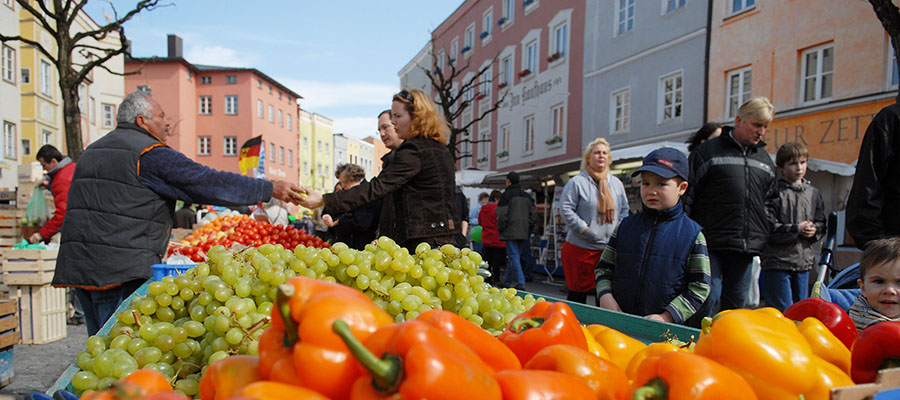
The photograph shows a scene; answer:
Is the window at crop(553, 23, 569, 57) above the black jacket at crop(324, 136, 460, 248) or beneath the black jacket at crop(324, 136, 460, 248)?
above

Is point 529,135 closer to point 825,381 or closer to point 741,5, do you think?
point 741,5

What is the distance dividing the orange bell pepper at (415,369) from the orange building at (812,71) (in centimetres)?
874

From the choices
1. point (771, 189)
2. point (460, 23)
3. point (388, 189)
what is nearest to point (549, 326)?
point (388, 189)

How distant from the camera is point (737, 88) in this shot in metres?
11.7

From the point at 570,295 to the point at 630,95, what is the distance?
11.7 m

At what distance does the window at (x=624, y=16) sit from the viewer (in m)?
14.9

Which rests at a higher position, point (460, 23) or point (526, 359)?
point (460, 23)

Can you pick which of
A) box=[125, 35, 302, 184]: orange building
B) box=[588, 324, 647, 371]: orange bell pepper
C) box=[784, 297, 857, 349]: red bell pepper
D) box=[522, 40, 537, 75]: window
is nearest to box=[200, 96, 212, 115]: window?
box=[125, 35, 302, 184]: orange building

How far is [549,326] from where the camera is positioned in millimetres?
1144

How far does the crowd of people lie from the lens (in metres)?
2.65

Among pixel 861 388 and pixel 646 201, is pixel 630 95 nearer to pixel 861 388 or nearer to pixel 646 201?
pixel 646 201

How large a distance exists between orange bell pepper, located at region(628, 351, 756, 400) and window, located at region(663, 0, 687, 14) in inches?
560

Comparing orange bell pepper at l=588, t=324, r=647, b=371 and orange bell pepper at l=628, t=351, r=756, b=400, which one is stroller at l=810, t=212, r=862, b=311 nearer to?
orange bell pepper at l=588, t=324, r=647, b=371

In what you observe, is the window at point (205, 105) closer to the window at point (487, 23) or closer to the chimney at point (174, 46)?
the chimney at point (174, 46)
